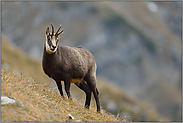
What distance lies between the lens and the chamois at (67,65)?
10266mm

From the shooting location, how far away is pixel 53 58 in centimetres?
1028

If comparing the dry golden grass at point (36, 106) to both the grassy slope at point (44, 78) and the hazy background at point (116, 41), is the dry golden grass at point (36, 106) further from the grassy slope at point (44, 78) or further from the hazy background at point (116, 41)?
the hazy background at point (116, 41)

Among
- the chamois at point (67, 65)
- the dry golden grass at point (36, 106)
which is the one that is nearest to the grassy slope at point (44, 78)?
the chamois at point (67, 65)

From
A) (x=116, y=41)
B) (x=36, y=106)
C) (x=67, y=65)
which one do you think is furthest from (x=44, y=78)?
(x=116, y=41)

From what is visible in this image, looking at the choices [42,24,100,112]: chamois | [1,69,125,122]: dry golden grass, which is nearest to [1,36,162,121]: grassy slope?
[42,24,100,112]: chamois

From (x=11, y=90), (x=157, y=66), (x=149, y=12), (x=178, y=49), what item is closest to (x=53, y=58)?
(x=11, y=90)

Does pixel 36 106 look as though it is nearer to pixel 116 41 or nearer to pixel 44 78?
pixel 44 78

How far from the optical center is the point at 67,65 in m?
10.7

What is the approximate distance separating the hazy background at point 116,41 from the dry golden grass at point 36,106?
55027 millimetres

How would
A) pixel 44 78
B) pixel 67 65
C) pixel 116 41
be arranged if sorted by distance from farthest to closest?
1. pixel 116 41
2. pixel 44 78
3. pixel 67 65

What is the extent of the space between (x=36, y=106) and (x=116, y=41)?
70691 mm

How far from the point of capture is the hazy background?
7169 centimetres

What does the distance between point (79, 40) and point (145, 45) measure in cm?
2163

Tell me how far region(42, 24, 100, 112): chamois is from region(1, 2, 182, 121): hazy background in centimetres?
5356
